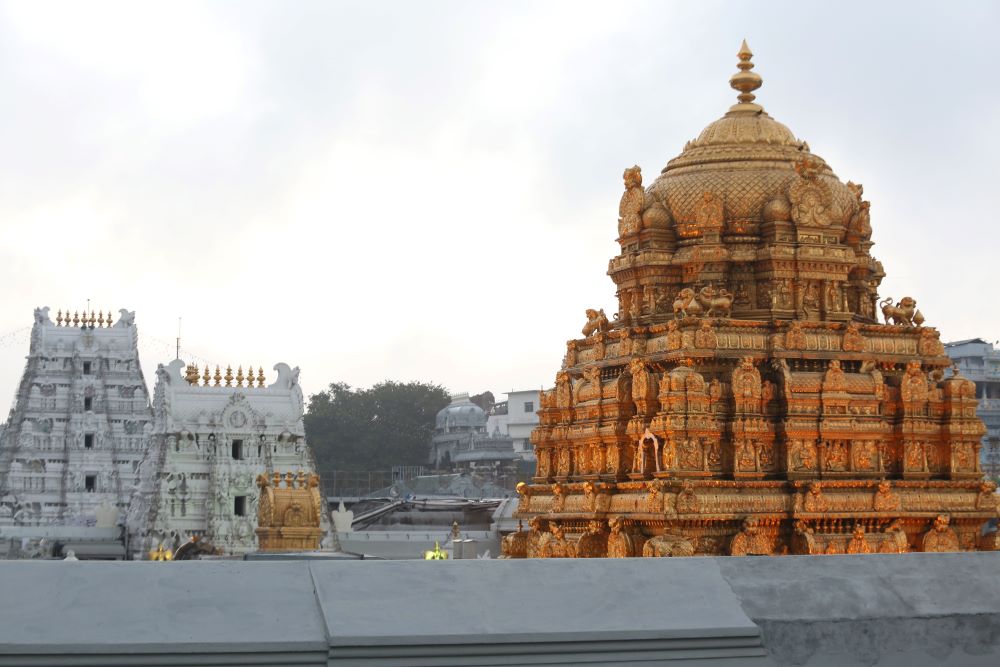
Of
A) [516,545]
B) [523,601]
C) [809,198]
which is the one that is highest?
[809,198]

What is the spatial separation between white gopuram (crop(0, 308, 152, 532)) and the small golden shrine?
3877 centimetres

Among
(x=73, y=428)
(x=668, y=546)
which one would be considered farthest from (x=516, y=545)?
(x=73, y=428)

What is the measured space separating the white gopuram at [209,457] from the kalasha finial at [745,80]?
29.4 metres

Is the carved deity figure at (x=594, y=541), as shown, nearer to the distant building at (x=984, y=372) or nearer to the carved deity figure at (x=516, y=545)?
the carved deity figure at (x=516, y=545)

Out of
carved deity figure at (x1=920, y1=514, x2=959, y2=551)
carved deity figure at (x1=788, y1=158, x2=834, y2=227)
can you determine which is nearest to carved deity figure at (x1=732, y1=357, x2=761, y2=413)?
carved deity figure at (x1=788, y1=158, x2=834, y2=227)

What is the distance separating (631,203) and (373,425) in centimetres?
6956

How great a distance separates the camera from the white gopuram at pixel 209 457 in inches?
2154

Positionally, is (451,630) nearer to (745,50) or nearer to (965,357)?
(745,50)

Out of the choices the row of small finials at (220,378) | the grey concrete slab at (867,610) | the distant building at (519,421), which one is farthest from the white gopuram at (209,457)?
the grey concrete slab at (867,610)

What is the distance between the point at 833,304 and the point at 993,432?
48.6m

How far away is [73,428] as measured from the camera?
6706 centimetres

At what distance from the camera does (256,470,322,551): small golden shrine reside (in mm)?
27594

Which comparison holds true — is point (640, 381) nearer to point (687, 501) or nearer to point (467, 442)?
point (687, 501)

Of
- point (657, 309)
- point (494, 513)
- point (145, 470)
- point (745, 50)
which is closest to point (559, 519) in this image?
point (657, 309)
